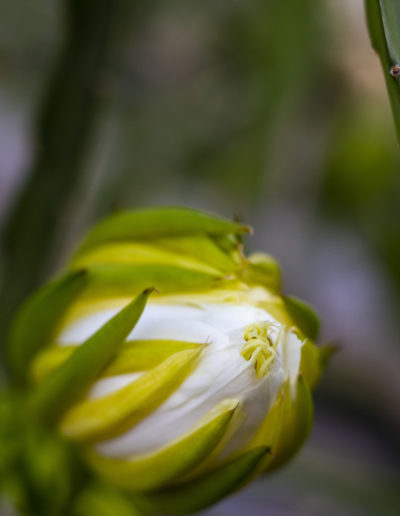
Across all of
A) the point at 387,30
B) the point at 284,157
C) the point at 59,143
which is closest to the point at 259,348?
the point at 387,30

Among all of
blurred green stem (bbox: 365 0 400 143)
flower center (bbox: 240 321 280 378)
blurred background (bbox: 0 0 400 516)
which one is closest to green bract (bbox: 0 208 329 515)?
flower center (bbox: 240 321 280 378)

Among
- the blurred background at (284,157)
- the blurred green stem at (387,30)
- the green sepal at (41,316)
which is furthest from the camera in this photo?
the blurred background at (284,157)

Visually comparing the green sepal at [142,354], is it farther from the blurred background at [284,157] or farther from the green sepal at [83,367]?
the blurred background at [284,157]

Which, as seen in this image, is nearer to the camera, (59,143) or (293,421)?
(293,421)

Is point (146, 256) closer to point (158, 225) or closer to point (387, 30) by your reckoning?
point (158, 225)

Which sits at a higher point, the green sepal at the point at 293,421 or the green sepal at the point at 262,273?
the green sepal at the point at 262,273

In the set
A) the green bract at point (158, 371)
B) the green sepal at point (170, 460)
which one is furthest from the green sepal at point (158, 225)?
the green sepal at point (170, 460)

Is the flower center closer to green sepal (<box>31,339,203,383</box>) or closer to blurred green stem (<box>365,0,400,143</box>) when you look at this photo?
green sepal (<box>31,339,203,383</box>)
